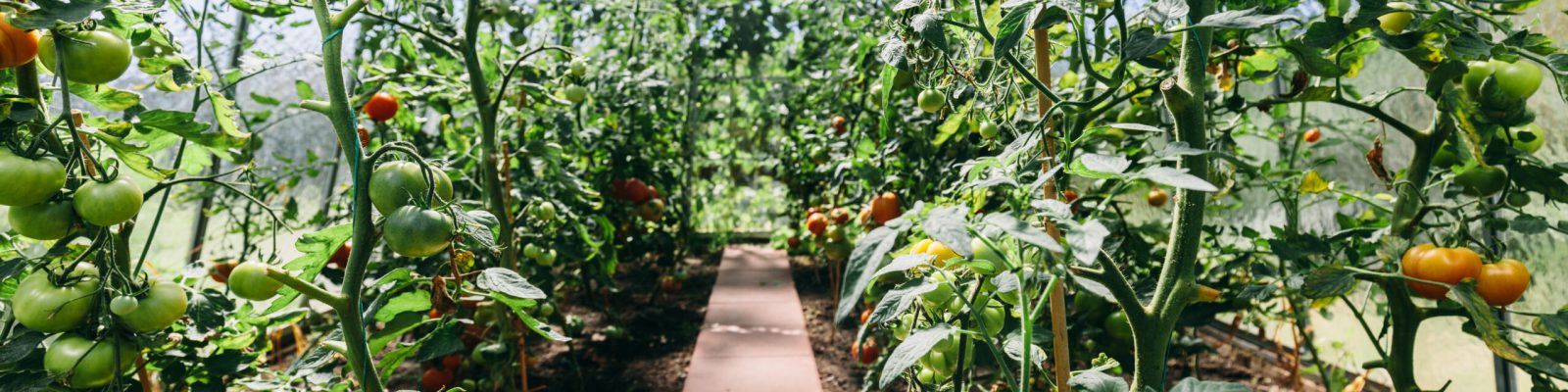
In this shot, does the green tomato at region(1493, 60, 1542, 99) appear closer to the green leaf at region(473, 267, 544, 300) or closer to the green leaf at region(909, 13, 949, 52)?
the green leaf at region(909, 13, 949, 52)

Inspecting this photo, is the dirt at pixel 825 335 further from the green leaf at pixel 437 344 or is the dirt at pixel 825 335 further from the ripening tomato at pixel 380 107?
the ripening tomato at pixel 380 107

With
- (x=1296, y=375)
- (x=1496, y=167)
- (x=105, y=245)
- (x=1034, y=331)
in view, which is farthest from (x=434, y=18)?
(x=1296, y=375)

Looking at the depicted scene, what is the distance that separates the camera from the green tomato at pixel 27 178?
21.9 inches

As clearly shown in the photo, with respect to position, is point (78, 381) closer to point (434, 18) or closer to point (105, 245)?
point (105, 245)

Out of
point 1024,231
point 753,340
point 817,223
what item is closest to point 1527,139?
point 1024,231

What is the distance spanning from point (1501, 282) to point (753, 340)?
182cm

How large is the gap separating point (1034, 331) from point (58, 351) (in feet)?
3.19

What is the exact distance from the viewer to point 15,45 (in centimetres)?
63

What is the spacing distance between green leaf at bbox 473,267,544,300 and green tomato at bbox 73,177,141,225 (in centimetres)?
29

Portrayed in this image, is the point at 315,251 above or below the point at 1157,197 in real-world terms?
above

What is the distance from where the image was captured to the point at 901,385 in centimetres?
189

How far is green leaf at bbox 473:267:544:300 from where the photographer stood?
2.10ft

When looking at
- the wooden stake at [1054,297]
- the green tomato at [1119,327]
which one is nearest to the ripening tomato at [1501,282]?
the green tomato at [1119,327]

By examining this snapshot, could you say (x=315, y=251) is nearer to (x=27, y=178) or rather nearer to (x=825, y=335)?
(x=27, y=178)
